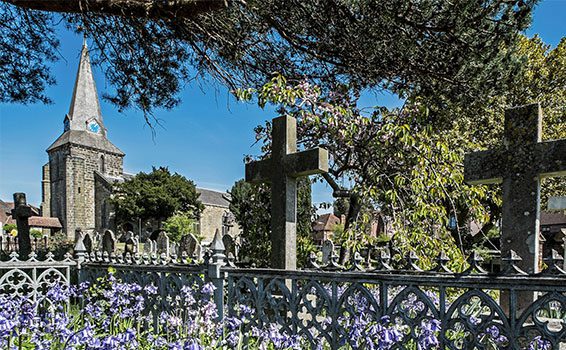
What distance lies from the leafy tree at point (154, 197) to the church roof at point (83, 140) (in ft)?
20.9

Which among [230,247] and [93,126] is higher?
[93,126]

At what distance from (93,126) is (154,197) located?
12725 mm

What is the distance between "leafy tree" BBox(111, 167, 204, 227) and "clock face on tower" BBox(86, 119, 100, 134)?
783 centimetres

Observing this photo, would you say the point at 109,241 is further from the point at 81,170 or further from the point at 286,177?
the point at 81,170

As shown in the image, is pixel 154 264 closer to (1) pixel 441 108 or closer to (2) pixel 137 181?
(1) pixel 441 108

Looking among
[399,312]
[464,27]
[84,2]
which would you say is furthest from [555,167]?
[84,2]

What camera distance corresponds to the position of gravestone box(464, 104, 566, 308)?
322cm

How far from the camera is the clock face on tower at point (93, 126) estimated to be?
165 ft

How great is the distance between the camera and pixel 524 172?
336 cm

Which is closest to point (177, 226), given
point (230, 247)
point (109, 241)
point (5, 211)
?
point (109, 241)

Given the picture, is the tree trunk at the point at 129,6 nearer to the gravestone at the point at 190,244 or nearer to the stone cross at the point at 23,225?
the stone cross at the point at 23,225

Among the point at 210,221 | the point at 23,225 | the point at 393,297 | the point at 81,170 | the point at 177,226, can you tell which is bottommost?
the point at 210,221

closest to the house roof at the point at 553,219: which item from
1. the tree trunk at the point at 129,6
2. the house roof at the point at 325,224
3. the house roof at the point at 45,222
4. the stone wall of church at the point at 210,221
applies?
the house roof at the point at 325,224

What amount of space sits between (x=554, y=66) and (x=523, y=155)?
13.4 meters
